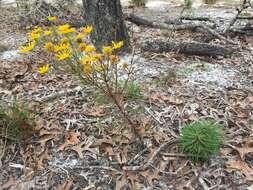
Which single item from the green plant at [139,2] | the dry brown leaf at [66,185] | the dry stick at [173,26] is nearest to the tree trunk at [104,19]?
the dry stick at [173,26]

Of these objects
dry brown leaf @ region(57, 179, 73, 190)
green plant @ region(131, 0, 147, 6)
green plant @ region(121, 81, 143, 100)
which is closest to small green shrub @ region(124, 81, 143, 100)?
green plant @ region(121, 81, 143, 100)

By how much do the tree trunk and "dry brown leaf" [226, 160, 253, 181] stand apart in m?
2.22

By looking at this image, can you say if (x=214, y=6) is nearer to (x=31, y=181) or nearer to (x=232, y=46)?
(x=232, y=46)

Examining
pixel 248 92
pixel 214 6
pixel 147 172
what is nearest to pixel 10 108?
pixel 147 172

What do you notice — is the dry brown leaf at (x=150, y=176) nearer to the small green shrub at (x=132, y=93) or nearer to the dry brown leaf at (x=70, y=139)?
the dry brown leaf at (x=70, y=139)

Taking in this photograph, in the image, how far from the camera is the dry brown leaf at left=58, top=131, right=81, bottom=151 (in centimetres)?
284

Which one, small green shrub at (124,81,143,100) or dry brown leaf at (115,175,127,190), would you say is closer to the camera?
dry brown leaf at (115,175,127,190)

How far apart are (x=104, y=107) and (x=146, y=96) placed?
0.44 metres

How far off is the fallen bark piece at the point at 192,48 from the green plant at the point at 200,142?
1864mm

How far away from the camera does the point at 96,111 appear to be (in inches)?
125

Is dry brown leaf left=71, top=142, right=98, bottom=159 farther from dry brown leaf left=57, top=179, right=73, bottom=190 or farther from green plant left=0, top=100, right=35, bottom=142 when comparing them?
green plant left=0, top=100, right=35, bottom=142

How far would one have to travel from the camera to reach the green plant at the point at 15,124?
9.19 ft

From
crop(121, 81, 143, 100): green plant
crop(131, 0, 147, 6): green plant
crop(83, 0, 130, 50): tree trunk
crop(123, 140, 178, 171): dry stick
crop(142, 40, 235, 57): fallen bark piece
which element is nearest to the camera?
crop(123, 140, 178, 171): dry stick

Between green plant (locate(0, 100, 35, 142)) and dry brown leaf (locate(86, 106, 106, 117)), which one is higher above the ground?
green plant (locate(0, 100, 35, 142))
